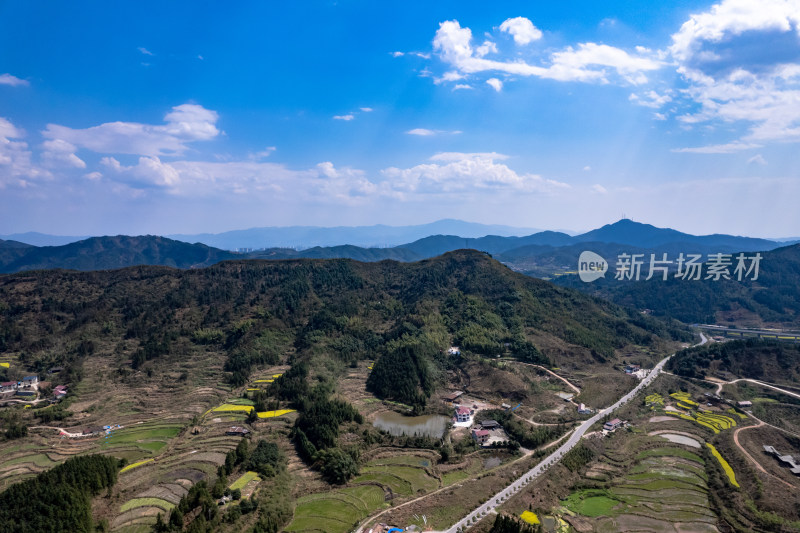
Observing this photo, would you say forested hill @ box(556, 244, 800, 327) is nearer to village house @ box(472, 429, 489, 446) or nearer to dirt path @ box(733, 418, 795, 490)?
dirt path @ box(733, 418, 795, 490)

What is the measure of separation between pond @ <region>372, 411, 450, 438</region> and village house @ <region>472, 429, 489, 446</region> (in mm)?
4290

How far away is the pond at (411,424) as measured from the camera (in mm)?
50534

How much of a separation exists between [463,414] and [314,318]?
40701 mm

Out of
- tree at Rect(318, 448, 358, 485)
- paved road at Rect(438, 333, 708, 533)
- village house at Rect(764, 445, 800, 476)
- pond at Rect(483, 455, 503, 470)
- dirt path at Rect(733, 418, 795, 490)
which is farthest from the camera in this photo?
pond at Rect(483, 455, 503, 470)

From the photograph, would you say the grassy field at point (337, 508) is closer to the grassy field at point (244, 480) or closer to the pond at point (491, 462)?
the grassy field at point (244, 480)

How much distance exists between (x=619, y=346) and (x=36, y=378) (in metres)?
96.8

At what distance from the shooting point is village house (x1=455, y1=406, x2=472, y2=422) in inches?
2082

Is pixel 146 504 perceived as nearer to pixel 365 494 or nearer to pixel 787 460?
pixel 365 494

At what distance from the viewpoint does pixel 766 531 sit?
30.0m

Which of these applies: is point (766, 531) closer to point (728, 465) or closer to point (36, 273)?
point (728, 465)

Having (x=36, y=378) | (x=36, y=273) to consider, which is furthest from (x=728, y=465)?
(x=36, y=273)

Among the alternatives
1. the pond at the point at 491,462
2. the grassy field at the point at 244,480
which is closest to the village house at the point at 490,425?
the pond at the point at 491,462

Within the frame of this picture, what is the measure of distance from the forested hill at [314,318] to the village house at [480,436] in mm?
12714

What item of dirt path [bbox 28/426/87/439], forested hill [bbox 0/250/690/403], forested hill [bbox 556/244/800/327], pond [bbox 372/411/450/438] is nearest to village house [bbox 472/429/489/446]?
pond [bbox 372/411/450/438]
